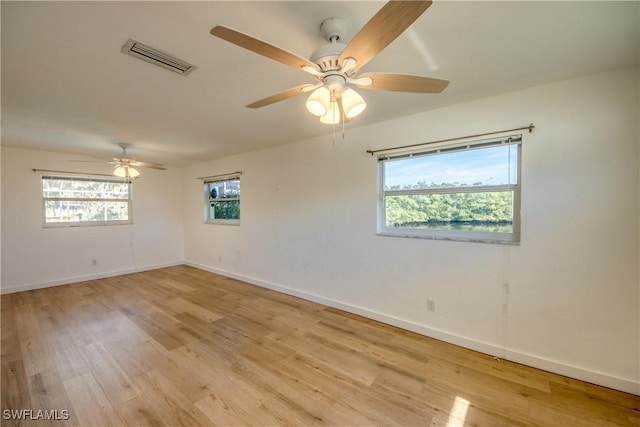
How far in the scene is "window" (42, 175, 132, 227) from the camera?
458cm

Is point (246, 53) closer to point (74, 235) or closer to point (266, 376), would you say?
point (266, 376)

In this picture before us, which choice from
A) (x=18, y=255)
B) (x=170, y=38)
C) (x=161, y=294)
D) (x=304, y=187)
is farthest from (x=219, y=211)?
(x=170, y=38)

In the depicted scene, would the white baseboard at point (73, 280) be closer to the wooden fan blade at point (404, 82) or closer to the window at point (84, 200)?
the window at point (84, 200)

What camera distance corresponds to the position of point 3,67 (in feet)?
5.86

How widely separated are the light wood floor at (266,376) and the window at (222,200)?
7.42 ft

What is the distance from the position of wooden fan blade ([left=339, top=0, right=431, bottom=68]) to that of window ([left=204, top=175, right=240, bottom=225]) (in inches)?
162

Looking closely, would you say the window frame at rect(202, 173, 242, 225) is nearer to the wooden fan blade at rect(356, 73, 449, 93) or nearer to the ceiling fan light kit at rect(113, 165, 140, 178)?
the ceiling fan light kit at rect(113, 165, 140, 178)

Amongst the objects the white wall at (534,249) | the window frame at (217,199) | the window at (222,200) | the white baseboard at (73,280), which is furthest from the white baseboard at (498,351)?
the white baseboard at (73,280)

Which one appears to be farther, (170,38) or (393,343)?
(393,343)

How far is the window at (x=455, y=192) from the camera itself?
2.41 m

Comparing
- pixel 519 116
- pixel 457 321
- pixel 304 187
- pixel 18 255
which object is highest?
pixel 519 116

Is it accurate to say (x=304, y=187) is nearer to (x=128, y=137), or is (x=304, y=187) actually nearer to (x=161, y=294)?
(x=128, y=137)

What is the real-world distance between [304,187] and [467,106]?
87.1 inches

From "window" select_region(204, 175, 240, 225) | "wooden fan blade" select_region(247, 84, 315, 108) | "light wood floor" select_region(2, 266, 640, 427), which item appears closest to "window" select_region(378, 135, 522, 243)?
"light wood floor" select_region(2, 266, 640, 427)
